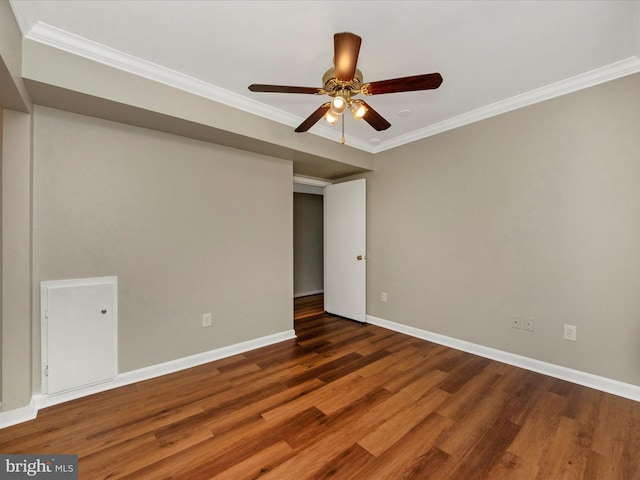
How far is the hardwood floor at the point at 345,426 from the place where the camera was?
4.79ft

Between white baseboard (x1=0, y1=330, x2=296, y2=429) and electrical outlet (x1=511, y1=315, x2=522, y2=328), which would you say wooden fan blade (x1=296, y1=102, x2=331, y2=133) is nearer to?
white baseboard (x1=0, y1=330, x2=296, y2=429)

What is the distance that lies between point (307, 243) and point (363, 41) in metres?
4.43

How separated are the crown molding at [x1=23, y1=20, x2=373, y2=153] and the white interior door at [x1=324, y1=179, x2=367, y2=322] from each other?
1.49 m

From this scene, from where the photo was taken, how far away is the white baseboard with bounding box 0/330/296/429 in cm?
180

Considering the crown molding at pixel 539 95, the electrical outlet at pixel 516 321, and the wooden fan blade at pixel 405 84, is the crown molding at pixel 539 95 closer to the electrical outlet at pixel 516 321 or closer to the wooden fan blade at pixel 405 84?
the wooden fan blade at pixel 405 84

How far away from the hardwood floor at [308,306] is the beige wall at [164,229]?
105 cm

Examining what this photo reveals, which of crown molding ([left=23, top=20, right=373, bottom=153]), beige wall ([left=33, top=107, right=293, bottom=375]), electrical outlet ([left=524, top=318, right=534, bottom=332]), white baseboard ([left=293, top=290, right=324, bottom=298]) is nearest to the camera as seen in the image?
crown molding ([left=23, top=20, right=373, bottom=153])

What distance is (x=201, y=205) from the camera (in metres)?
2.68

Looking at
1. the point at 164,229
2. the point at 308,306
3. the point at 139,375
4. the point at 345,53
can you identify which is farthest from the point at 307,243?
the point at 345,53

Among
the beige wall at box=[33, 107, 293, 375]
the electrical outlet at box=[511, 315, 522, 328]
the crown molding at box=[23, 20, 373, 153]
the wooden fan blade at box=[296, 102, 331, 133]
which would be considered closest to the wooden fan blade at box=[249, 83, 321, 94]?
the wooden fan blade at box=[296, 102, 331, 133]

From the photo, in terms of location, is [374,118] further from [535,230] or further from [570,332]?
[570,332]

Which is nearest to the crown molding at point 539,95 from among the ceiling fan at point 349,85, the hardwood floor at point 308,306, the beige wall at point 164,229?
the ceiling fan at point 349,85

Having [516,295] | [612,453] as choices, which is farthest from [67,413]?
[516,295]

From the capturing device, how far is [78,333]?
2.08 m
